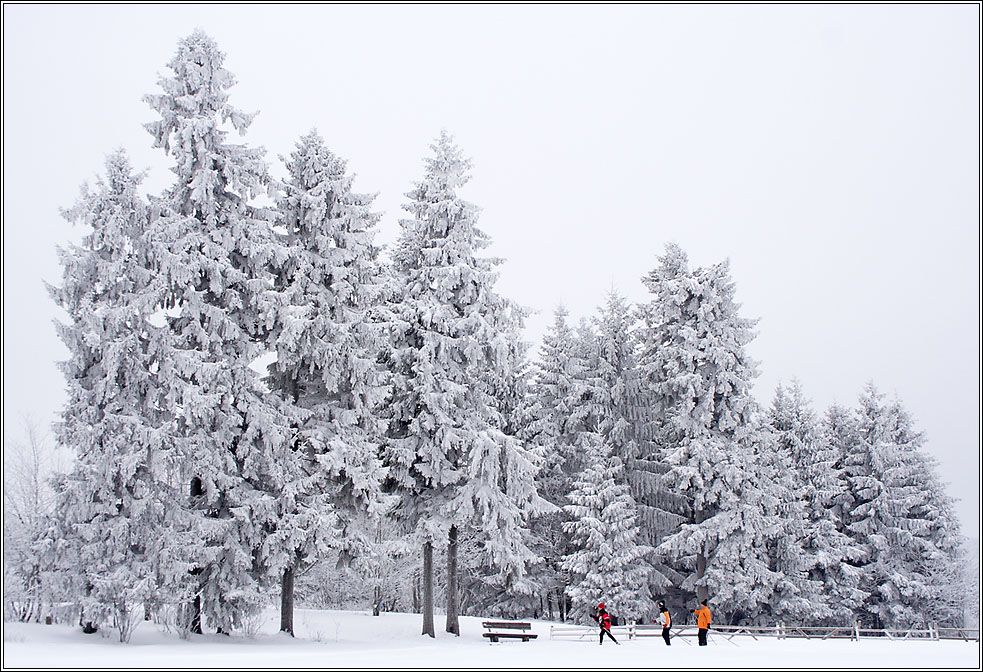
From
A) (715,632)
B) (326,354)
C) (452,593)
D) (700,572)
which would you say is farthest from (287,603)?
(700,572)

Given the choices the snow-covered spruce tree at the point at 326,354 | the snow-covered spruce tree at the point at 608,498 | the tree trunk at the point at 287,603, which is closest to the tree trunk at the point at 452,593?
the snow-covered spruce tree at the point at 326,354

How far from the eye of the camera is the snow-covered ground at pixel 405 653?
16266 millimetres

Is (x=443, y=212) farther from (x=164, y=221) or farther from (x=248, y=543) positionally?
(x=248, y=543)

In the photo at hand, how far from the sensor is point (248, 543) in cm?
2095

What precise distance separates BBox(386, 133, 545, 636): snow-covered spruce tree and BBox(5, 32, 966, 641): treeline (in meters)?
0.09

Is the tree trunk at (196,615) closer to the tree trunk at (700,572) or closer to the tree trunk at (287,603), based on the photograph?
the tree trunk at (287,603)

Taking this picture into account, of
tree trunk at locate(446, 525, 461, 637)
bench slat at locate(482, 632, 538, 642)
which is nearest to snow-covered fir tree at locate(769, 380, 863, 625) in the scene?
bench slat at locate(482, 632, 538, 642)

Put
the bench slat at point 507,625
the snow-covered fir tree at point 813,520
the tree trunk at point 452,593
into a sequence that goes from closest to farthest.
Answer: the bench slat at point 507,625 → the tree trunk at point 452,593 → the snow-covered fir tree at point 813,520

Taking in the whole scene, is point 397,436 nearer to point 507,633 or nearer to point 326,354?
point 326,354

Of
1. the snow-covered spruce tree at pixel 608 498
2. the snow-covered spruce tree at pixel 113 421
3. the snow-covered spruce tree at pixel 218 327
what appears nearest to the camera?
the snow-covered spruce tree at pixel 113 421

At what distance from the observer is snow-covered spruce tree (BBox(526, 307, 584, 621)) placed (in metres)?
34.7

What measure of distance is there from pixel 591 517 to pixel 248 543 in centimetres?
1378

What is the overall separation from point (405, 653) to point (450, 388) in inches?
326

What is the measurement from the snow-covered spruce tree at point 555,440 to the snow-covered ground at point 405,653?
35.4ft
